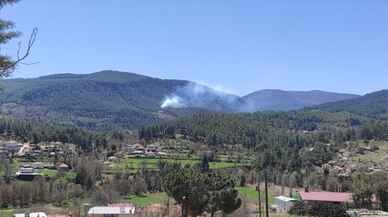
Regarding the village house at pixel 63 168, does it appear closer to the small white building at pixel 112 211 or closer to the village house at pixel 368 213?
the small white building at pixel 112 211

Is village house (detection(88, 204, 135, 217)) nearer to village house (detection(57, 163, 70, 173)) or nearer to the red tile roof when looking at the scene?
the red tile roof

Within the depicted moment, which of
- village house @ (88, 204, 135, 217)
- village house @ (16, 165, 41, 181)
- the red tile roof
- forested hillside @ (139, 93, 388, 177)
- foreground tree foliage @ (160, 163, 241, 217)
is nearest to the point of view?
foreground tree foliage @ (160, 163, 241, 217)

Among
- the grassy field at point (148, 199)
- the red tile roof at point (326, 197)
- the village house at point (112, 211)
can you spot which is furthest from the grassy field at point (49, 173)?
the red tile roof at point (326, 197)

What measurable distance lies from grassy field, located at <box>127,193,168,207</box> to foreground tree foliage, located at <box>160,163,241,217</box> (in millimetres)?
40727

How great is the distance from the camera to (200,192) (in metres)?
36.8

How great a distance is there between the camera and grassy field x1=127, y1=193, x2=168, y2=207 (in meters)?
80.8

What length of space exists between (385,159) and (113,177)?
2337 inches

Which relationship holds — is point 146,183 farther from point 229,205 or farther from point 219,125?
point 219,125

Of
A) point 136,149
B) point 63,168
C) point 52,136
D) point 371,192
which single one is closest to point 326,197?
point 371,192

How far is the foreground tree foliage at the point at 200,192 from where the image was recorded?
36.7 metres

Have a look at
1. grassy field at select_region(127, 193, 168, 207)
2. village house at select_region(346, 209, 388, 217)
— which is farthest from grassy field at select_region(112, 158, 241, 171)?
village house at select_region(346, 209, 388, 217)

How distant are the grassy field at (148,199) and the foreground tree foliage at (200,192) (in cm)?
4073

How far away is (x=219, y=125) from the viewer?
570 feet

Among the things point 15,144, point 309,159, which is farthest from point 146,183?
point 15,144
